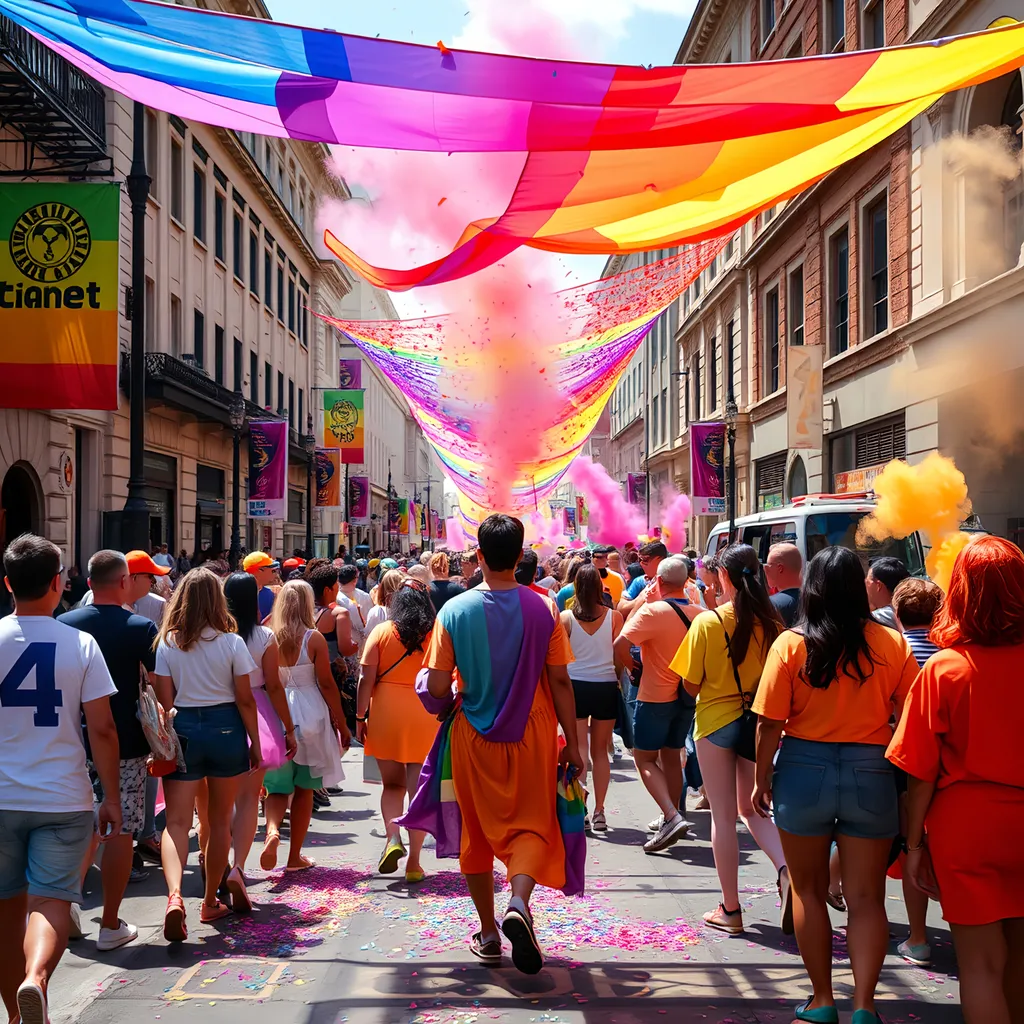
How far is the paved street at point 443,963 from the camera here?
4426 millimetres

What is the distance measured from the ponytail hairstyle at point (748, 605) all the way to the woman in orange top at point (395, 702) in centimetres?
210

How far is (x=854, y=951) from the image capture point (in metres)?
4.06

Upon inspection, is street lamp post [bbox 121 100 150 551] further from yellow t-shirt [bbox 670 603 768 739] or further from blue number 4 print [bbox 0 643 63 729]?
blue number 4 print [bbox 0 643 63 729]

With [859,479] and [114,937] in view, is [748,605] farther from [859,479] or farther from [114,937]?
[859,479]

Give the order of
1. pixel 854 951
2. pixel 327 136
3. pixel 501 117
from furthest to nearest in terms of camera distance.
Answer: pixel 327 136 → pixel 501 117 → pixel 854 951

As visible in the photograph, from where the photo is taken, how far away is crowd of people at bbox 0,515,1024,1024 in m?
3.59

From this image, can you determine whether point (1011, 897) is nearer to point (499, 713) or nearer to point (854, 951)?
point (854, 951)

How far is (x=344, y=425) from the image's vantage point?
35.0 meters

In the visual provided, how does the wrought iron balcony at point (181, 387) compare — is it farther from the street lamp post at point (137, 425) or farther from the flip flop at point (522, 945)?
the flip flop at point (522, 945)

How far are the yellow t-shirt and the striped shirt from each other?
842mm

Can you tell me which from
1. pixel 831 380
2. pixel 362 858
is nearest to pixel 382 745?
pixel 362 858

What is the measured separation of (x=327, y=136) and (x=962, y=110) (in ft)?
46.9

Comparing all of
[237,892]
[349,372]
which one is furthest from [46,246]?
[349,372]

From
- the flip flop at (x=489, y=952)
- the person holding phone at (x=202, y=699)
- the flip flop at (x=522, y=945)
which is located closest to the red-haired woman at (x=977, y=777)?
the flip flop at (x=522, y=945)
